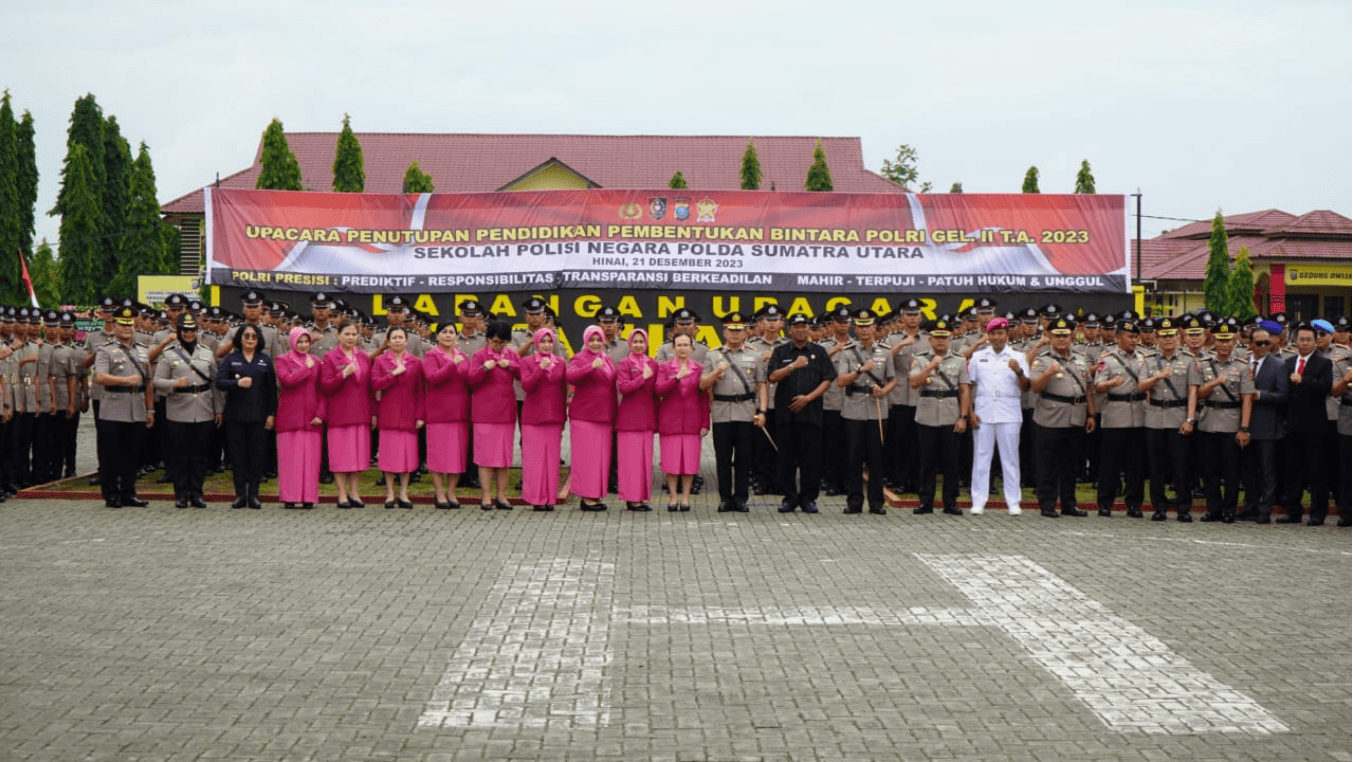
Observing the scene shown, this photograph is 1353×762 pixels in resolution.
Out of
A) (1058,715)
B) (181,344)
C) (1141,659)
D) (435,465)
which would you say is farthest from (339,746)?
(181,344)

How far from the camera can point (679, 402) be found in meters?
14.0

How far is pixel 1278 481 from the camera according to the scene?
14078 mm

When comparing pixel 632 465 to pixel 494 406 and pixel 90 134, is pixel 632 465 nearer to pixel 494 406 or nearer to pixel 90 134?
pixel 494 406

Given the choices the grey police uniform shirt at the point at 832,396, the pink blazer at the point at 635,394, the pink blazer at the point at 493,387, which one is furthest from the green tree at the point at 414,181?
the pink blazer at the point at 635,394

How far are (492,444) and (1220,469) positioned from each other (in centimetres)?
716

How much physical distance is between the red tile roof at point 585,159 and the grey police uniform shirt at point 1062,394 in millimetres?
42504

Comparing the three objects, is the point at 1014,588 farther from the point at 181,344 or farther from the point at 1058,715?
the point at 181,344

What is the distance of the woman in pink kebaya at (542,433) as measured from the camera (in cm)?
1398

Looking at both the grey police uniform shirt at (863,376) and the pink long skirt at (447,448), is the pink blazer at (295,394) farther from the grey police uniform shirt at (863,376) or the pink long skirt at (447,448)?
the grey police uniform shirt at (863,376)

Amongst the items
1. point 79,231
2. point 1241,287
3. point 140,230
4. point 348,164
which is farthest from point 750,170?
point 79,231

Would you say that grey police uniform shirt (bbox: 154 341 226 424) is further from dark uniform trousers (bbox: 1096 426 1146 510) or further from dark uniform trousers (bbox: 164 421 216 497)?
dark uniform trousers (bbox: 1096 426 1146 510)

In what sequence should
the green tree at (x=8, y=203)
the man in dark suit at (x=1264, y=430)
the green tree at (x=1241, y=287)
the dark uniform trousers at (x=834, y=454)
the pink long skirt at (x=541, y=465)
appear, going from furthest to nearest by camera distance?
the green tree at (x=8, y=203)
the green tree at (x=1241, y=287)
the dark uniform trousers at (x=834, y=454)
the pink long skirt at (x=541, y=465)
the man in dark suit at (x=1264, y=430)

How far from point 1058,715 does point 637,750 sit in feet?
6.26

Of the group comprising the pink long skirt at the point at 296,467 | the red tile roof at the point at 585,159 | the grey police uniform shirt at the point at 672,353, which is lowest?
the pink long skirt at the point at 296,467
